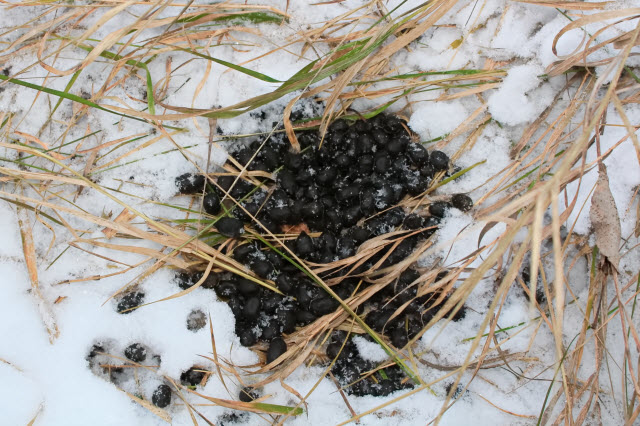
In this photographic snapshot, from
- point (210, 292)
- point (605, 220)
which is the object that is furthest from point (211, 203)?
point (605, 220)

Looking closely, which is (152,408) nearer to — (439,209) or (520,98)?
(439,209)

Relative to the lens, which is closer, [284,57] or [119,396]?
[119,396]

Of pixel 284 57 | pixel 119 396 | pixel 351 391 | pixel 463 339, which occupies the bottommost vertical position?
pixel 119 396

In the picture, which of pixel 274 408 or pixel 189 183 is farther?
pixel 189 183

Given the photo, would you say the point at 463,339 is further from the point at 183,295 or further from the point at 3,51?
the point at 3,51

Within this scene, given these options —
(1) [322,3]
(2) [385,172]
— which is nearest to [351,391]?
(2) [385,172]
